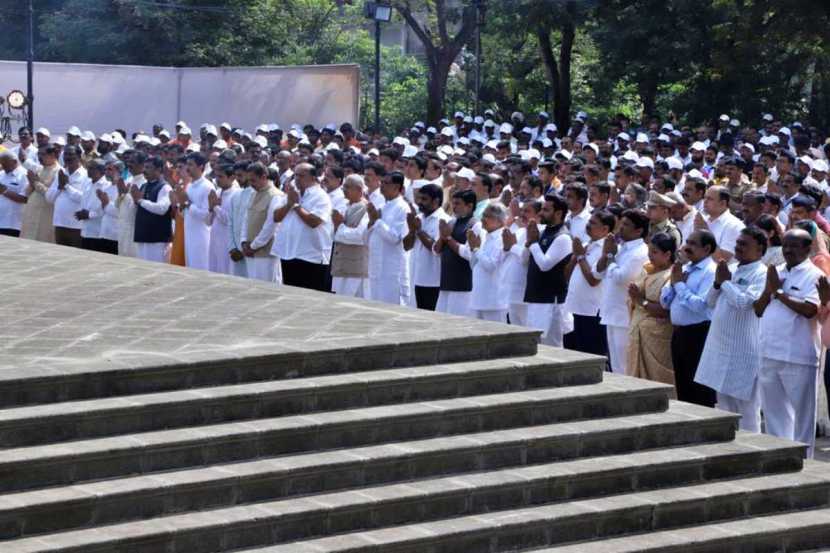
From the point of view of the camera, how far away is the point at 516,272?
41.4 ft

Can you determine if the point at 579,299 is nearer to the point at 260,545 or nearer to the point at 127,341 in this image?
the point at 127,341

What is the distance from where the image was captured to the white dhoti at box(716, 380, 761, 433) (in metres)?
10.3

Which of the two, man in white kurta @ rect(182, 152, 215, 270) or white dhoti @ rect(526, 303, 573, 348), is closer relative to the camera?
white dhoti @ rect(526, 303, 573, 348)

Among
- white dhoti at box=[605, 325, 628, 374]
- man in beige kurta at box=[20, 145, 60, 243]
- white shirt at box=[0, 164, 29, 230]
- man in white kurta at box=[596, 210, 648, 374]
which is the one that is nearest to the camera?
man in white kurta at box=[596, 210, 648, 374]

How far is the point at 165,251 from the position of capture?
16.0 m

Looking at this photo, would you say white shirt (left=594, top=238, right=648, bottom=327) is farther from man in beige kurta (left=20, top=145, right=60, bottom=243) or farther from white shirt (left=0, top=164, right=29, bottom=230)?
white shirt (left=0, top=164, right=29, bottom=230)

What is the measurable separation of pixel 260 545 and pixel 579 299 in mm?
5289

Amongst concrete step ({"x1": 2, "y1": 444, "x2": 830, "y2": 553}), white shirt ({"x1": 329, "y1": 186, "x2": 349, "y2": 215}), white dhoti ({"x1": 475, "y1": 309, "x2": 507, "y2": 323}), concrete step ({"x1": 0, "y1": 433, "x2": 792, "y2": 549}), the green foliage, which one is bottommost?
concrete step ({"x1": 2, "y1": 444, "x2": 830, "y2": 553})

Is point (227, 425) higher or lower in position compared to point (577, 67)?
lower

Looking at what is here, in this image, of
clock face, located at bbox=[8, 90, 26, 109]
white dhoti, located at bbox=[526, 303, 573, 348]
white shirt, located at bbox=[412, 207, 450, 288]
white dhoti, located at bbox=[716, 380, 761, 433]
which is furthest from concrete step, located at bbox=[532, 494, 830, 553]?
clock face, located at bbox=[8, 90, 26, 109]

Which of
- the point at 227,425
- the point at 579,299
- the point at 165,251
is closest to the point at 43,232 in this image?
the point at 165,251

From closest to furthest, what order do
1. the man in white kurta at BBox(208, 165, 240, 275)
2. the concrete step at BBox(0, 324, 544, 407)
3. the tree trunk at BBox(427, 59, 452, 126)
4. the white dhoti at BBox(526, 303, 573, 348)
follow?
the concrete step at BBox(0, 324, 544, 407) → the white dhoti at BBox(526, 303, 573, 348) → the man in white kurta at BBox(208, 165, 240, 275) → the tree trunk at BBox(427, 59, 452, 126)

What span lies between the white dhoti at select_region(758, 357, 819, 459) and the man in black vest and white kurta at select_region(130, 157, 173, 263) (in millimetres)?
7305

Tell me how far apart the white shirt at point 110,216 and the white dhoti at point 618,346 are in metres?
6.91
